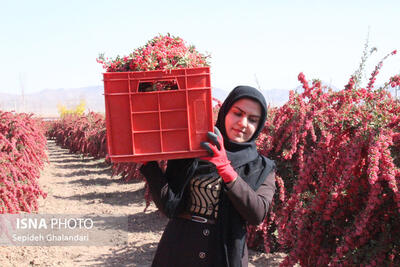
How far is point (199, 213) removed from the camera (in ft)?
6.88

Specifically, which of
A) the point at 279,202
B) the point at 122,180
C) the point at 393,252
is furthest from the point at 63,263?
the point at 122,180

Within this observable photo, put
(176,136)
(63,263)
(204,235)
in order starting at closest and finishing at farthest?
(176,136) < (204,235) < (63,263)

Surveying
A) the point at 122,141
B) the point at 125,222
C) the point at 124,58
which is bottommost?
the point at 125,222

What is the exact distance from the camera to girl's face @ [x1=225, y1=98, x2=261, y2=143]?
203 centimetres

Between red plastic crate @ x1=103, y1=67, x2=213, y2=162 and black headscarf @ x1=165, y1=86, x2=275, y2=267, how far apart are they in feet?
0.69

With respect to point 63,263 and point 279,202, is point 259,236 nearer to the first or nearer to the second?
point 279,202

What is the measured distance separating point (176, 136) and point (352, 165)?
1.08 m

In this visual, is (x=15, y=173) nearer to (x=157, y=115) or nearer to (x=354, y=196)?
(x=157, y=115)

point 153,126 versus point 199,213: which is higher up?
point 153,126

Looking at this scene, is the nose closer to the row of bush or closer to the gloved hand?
the gloved hand

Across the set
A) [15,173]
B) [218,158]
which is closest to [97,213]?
[15,173]

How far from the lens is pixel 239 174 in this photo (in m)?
2.06

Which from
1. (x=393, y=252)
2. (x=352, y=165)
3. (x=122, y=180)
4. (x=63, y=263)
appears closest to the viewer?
(x=352, y=165)

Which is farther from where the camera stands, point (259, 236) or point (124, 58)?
point (259, 236)
